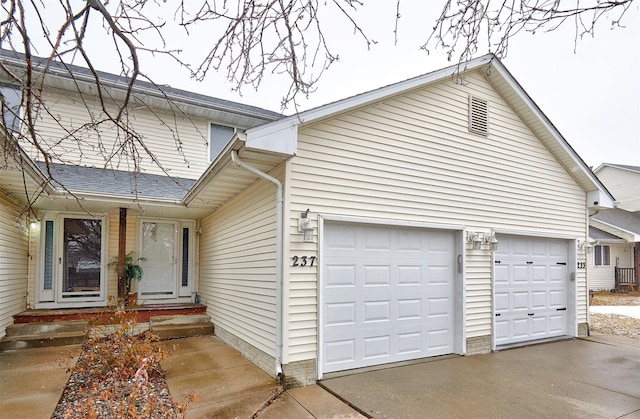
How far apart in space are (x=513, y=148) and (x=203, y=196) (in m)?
5.72

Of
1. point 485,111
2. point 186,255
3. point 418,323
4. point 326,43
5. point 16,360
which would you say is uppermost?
point 485,111

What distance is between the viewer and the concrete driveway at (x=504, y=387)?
12.8 feet

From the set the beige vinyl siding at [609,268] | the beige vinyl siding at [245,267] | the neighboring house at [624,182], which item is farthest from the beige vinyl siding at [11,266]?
the neighboring house at [624,182]

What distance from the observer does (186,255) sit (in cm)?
912

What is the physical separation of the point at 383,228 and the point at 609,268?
692 inches

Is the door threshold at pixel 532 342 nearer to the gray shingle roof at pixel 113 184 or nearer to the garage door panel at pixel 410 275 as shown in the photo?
the garage door panel at pixel 410 275

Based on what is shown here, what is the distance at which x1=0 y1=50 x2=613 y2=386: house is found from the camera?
4793 mm

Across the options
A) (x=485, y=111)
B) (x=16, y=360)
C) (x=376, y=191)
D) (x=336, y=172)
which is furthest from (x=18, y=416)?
(x=485, y=111)

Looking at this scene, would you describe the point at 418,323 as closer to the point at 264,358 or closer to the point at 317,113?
the point at 264,358

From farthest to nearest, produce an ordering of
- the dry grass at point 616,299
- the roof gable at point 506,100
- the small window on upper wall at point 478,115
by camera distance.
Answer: the dry grass at point 616,299 < the small window on upper wall at point 478,115 < the roof gable at point 506,100

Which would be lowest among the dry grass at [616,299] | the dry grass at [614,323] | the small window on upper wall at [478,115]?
the dry grass at [616,299]

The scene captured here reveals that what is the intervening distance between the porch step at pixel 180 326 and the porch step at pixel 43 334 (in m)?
1.22

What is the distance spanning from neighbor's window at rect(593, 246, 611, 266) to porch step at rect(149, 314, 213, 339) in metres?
17.5

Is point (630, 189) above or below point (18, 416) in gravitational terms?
A: above
